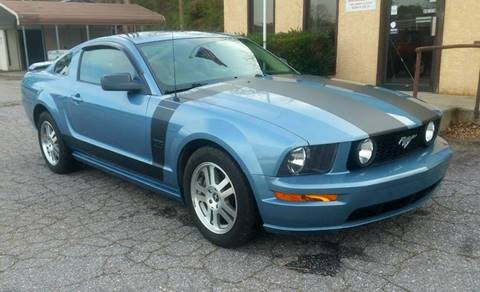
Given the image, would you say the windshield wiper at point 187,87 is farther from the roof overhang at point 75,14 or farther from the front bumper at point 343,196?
the roof overhang at point 75,14

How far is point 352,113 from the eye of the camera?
3.32 m

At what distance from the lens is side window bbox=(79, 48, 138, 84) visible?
438 centimetres

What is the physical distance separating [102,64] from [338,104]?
2404mm

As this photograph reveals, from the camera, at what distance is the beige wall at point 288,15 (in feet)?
36.0

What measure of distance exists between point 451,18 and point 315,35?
260 centimetres

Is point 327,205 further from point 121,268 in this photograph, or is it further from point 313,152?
point 121,268

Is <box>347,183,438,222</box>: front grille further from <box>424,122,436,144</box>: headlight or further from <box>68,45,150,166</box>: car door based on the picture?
<box>68,45,150,166</box>: car door

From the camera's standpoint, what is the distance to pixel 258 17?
39.2 feet

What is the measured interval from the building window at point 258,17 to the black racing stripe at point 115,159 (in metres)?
7.60

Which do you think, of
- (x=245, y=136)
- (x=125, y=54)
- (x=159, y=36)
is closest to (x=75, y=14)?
(x=159, y=36)

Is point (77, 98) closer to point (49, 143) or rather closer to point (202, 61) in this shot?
point (49, 143)

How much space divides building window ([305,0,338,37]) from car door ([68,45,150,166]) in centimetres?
672

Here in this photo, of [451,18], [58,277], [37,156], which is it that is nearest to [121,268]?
[58,277]

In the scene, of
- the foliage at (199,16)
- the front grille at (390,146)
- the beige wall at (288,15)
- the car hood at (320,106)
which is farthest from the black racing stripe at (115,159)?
the foliage at (199,16)
